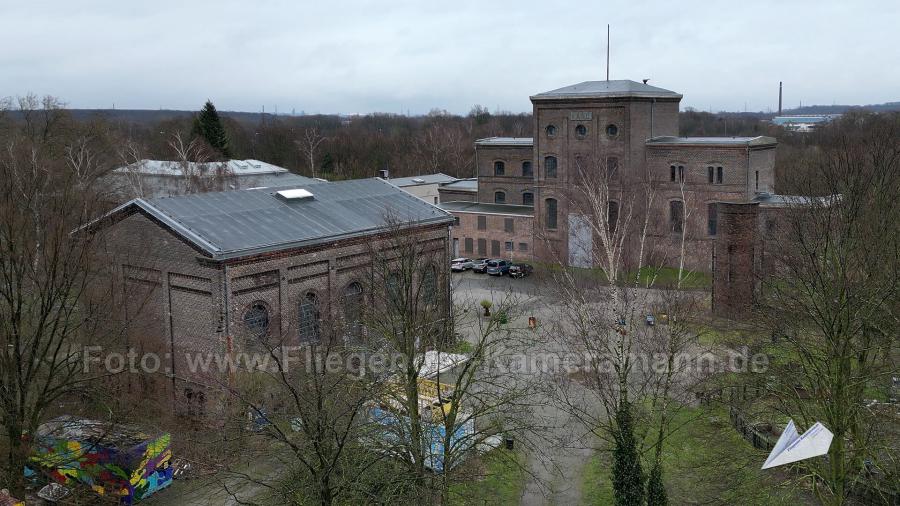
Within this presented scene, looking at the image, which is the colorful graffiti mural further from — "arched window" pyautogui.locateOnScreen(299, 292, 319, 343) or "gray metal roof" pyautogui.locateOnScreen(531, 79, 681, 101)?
"gray metal roof" pyautogui.locateOnScreen(531, 79, 681, 101)

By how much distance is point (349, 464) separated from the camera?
12.8 meters

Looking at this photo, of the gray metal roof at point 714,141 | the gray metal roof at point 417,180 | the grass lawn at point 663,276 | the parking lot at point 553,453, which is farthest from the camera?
the gray metal roof at point 417,180

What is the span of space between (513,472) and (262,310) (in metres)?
8.41

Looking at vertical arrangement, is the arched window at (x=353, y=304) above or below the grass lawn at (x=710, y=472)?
above

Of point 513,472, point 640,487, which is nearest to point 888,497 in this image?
point 640,487

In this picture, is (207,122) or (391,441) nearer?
(391,441)

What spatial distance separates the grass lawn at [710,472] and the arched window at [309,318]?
9.06 m

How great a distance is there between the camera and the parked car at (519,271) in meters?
41.6

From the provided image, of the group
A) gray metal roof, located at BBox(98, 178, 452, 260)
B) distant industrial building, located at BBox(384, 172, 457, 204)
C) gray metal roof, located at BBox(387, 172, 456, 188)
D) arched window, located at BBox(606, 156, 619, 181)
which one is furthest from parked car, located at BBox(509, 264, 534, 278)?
gray metal roof, located at BBox(98, 178, 452, 260)

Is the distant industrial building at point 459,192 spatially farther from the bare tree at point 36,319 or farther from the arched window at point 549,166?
the bare tree at point 36,319

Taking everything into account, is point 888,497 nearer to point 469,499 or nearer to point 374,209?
point 469,499

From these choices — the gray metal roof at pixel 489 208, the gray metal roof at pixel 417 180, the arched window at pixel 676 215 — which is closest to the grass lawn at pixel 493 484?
the arched window at pixel 676 215

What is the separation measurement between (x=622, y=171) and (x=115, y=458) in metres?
29.9

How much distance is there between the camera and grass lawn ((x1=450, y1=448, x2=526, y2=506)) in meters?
17.7
